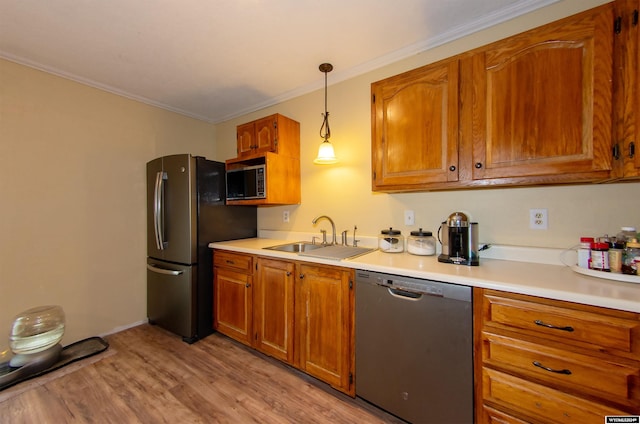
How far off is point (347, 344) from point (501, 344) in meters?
0.82

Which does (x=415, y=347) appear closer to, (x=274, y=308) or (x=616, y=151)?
(x=274, y=308)

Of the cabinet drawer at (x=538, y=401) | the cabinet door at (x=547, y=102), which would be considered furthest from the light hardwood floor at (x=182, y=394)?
the cabinet door at (x=547, y=102)

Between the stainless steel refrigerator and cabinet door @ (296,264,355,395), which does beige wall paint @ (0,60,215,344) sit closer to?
the stainless steel refrigerator

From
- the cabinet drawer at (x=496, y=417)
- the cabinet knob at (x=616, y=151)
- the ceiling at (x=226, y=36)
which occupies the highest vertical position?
the ceiling at (x=226, y=36)

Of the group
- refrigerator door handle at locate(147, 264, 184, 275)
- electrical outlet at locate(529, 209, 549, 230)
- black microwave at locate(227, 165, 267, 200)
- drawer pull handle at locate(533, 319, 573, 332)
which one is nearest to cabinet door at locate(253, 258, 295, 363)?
black microwave at locate(227, 165, 267, 200)

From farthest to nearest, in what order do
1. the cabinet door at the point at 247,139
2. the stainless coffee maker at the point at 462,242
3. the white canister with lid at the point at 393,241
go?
the cabinet door at the point at 247,139 < the white canister with lid at the point at 393,241 < the stainless coffee maker at the point at 462,242

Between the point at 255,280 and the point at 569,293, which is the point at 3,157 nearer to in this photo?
the point at 255,280

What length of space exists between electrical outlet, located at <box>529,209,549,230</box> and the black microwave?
1966 mm

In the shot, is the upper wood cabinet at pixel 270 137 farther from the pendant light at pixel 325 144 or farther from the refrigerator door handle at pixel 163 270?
the refrigerator door handle at pixel 163 270

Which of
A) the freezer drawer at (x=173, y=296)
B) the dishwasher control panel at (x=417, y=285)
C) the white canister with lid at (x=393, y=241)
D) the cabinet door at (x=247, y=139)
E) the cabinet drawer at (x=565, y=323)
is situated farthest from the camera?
the cabinet door at (x=247, y=139)

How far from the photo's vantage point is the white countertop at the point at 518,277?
97cm

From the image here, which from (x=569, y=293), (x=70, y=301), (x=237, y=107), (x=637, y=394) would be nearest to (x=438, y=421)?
(x=637, y=394)

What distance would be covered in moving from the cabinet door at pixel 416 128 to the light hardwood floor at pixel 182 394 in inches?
58.1

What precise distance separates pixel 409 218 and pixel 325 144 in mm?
904
